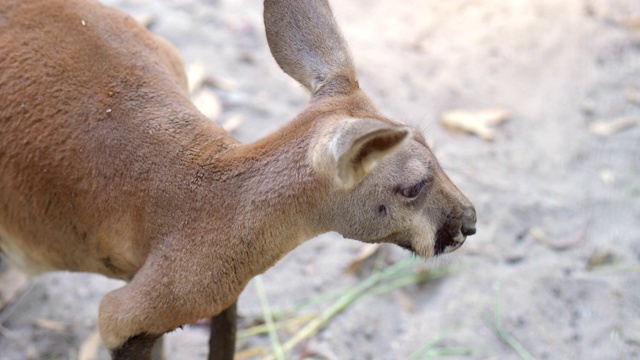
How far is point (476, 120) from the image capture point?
15.9 ft

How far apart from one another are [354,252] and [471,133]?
1.27m

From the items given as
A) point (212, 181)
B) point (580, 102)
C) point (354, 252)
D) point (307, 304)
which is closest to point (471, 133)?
point (580, 102)

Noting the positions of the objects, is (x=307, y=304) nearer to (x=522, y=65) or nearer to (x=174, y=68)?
(x=174, y=68)

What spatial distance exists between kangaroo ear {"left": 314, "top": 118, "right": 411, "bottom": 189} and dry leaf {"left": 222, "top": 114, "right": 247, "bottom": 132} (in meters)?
2.27

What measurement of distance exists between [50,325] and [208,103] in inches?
63.8

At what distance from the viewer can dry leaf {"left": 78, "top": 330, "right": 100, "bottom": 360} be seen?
343 centimetres

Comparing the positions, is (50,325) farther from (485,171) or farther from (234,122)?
(485,171)

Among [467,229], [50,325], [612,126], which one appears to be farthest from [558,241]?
[50,325]

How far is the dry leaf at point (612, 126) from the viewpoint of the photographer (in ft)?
15.8

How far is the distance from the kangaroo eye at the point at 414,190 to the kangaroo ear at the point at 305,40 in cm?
42

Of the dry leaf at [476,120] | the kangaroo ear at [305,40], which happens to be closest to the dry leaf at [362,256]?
the dry leaf at [476,120]

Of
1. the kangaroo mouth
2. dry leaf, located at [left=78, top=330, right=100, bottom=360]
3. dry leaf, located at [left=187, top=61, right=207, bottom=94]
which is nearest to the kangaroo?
the kangaroo mouth

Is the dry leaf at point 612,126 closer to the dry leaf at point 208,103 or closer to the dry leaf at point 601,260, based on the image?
the dry leaf at point 601,260

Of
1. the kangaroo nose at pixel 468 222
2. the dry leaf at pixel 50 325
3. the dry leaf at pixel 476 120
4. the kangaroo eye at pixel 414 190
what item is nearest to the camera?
the kangaroo eye at pixel 414 190
